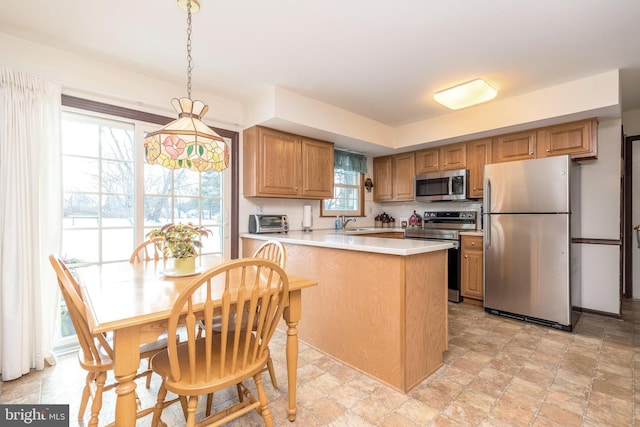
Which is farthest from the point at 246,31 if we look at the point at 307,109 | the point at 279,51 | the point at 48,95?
the point at 48,95

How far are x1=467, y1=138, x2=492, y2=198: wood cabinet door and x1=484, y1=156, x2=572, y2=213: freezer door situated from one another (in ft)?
1.29

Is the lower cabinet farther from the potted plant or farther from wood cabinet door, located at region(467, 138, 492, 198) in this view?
the potted plant

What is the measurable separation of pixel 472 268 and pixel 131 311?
3.45 metres

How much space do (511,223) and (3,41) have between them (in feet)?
14.5

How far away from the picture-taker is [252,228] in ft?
11.0

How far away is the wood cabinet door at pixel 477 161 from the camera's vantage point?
358 centimetres

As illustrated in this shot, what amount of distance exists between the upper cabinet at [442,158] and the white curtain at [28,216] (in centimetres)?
392

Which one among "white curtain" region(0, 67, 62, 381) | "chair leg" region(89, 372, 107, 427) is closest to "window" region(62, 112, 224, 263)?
"white curtain" region(0, 67, 62, 381)

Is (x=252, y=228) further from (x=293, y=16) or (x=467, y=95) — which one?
(x=467, y=95)

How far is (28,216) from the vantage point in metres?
2.05

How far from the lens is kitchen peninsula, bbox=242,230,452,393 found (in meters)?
1.85

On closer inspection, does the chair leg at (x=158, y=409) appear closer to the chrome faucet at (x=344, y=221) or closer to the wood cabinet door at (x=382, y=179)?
the chrome faucet at (x=344, y=221)

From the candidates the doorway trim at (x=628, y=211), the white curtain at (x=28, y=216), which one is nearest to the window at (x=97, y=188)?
the white curtain at (x=28, y=216)

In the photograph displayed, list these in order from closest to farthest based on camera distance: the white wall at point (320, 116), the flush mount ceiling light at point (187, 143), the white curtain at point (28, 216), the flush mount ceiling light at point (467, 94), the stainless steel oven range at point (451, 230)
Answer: the flush mount ceiling light at point (187, 143)
the white curtain at point (28, 216)
the white wall at point (320, 116)
the flush mount ceiling light at point (467, 94)
the stainless steel oven range at point (451, 230)
